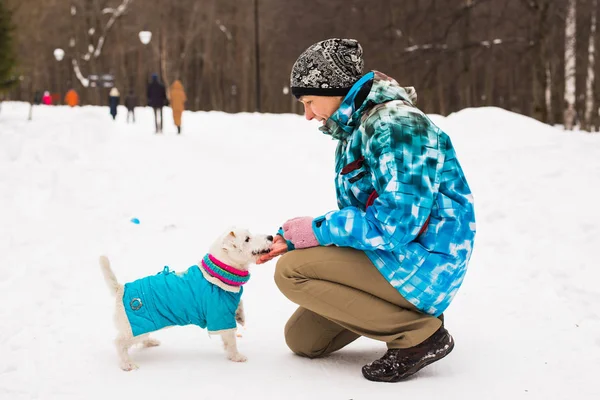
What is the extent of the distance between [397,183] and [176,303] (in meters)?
1.44

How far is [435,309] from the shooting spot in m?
3.61

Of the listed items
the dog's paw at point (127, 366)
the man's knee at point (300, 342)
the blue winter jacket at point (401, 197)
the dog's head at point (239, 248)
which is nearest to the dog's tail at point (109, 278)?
the dog's paw at point (127, 366)

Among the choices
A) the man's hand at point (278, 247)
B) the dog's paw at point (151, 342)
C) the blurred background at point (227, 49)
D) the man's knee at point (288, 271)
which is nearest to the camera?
the man's knee at point (288, 271)

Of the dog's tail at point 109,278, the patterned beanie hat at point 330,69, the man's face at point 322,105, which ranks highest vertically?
the patterned beanie hat at point 330,69

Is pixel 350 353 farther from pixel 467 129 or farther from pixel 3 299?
pixel 467 129

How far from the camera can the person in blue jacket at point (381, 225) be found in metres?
3.34

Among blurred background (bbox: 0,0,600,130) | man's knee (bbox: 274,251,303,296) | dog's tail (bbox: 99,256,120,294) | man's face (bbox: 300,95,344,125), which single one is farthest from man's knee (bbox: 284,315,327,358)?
blurred background (bbox: 0,0,600,130)

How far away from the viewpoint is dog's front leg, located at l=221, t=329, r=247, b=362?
13.0 ft

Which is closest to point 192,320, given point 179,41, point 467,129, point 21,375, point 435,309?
point 21,375

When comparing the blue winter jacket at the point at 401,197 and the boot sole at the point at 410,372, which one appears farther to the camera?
the boot sole at the point at 410,372

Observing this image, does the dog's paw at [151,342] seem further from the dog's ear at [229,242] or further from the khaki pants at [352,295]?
the khaki pants at [352,295]

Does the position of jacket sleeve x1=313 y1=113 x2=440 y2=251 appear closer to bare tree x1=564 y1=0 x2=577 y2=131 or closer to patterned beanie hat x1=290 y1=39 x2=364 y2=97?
patterned beanie hat x1=290 y1=39 x2=364 y2=97

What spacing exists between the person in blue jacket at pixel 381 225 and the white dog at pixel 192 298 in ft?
1.22

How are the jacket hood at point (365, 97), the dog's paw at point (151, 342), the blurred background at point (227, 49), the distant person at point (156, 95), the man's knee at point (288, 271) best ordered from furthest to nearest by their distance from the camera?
the blurred background at point (227, 49)
the distant person at point (156, 95)
the dog's paw at point (151, 342)
the man's knee at point (288, 271)
the jacket hood at point (365, 97)
